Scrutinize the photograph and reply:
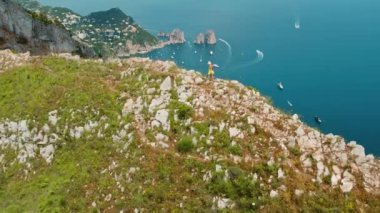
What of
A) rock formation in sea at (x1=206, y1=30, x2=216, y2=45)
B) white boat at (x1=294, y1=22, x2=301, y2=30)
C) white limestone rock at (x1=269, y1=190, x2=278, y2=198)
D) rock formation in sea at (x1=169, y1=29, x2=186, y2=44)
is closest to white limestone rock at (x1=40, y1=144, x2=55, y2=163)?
white limestone rock at (x1=269, y1=190, x2=278, y2=198)

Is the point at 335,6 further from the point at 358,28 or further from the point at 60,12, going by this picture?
the point at 60,12

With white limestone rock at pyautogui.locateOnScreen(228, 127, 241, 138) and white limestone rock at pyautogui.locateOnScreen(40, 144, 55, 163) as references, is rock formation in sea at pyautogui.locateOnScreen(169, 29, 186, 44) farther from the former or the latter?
white limestone rock at pyautogui.locateOnScreen(228, 127, 241, 138)

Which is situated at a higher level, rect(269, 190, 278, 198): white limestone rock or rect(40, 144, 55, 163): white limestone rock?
rect(269, 190, 278, 198): white limestone rock

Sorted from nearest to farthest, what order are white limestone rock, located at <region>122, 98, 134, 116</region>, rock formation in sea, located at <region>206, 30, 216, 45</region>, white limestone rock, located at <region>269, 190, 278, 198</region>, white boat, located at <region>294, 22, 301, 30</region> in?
white limestone rock, located at <region>269, 190, 278, 198</region> → white limestone rock, located at <region>122, 98, 134, 116</region> → rock formation in sea, located at <region>206, 30, 216, 45</region> → white boat, located at <region>294, 22, 301, 30</region>

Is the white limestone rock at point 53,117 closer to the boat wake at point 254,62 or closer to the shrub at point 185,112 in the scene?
the shrub at point 185,112

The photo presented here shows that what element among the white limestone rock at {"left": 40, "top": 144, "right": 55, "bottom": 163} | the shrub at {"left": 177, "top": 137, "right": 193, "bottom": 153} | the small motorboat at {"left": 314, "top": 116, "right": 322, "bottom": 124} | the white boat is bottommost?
the small motorboat at {"left": 314, "top": 116, "right": 322, "bottom": 124}

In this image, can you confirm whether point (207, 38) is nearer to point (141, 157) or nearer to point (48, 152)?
point (48, 152)

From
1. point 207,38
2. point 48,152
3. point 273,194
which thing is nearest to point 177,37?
point 207,38
